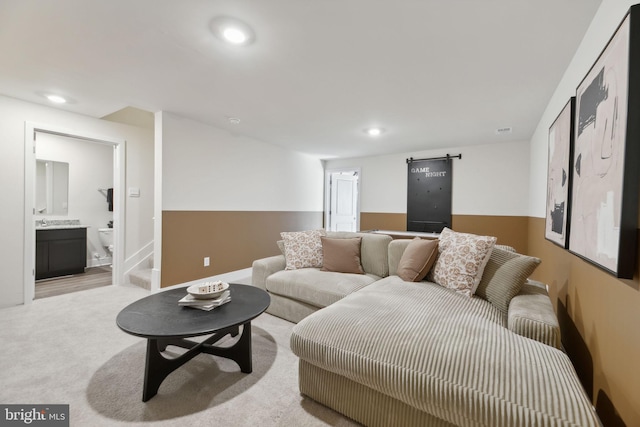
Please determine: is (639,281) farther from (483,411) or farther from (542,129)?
(542,129)

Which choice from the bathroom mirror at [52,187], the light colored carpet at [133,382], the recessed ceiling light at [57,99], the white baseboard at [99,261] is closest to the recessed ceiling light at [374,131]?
the light colored carpet at [133,382]

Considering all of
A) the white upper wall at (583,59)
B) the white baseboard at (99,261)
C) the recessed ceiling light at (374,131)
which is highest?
the recessed ceiling light at (374,131)

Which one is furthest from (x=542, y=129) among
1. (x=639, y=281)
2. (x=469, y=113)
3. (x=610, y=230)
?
(x=639, y=281)

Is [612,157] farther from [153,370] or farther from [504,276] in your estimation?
[153,370]

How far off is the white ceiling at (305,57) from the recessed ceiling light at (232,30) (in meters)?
0.06

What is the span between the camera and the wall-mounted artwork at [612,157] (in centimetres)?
100

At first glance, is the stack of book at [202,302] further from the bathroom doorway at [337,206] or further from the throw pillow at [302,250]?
the bathroom doorway at [337,206]

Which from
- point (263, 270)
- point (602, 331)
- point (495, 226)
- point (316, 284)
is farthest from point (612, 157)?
point (495, 226)

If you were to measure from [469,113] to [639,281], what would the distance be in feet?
8.62

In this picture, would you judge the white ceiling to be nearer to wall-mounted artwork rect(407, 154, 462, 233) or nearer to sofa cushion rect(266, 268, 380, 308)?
wall-mounted artwork rect(407, 154, 462, 233)

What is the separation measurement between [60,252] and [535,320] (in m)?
5.89

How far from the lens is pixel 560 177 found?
202 cm

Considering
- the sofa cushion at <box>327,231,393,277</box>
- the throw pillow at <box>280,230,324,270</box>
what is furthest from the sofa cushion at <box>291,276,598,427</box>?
the throw pillow at <box>280,230,324,270</box>

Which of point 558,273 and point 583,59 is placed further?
point 558,273
